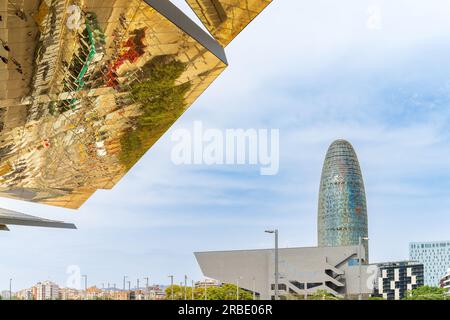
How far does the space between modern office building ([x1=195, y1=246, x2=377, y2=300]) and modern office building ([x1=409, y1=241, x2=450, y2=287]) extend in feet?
283

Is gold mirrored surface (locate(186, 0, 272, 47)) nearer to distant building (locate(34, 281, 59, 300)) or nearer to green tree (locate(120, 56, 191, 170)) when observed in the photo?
green tree (locate(120, 56, 191, 170))

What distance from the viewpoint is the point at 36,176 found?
28016 mm

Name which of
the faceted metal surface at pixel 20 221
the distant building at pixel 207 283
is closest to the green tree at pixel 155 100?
the faceted metal surface at pixel 20 221

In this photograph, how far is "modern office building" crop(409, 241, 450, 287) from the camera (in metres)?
156

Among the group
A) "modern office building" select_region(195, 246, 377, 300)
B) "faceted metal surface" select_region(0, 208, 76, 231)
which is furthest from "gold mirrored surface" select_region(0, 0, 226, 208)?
"modern office building" select_region(195, 246, 377, 300)

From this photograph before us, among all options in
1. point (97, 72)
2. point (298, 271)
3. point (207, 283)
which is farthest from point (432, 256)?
point (97, 72)

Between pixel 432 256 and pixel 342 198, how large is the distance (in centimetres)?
5655

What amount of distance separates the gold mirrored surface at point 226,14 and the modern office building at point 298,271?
2137 inches

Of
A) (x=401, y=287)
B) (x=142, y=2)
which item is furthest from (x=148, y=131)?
(x=401, y=287)

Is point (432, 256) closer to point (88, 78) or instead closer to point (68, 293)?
point (68, 293)

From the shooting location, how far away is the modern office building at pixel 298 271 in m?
73.3

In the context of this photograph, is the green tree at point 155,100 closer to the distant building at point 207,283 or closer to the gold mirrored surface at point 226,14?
the gold mirrored surface at point 226,14
